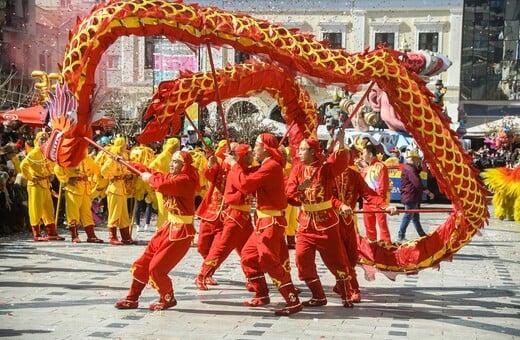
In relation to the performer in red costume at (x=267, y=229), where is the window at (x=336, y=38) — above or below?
above

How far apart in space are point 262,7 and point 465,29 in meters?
16.6

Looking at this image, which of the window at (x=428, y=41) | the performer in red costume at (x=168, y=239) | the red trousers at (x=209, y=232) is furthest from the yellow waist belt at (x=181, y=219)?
the window at (x=428, y=41)

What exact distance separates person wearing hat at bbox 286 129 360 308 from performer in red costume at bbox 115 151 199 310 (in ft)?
3.49

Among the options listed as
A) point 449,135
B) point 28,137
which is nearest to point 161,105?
point 449,135

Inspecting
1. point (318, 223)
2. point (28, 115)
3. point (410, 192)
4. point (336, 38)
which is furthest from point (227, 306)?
point (336, 38)

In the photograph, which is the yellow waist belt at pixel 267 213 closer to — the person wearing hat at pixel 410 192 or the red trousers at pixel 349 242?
the red trousers at pixel 349 242

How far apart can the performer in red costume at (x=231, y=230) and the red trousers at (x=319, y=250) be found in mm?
900

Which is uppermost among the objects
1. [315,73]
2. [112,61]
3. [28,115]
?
[112,61]

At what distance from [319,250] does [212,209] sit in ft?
5.91

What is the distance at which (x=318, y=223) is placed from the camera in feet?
25.7

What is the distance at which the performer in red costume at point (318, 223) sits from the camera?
7.83 metres

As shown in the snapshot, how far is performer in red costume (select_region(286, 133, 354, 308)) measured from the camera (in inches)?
308

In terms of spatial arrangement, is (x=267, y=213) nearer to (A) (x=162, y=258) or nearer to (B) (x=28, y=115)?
(A) (x=162, y=258)

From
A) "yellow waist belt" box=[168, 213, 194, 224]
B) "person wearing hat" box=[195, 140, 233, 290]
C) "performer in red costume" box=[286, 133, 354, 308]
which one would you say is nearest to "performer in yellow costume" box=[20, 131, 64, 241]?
"person wearing hat" box=[195, 140, 233, 290]
